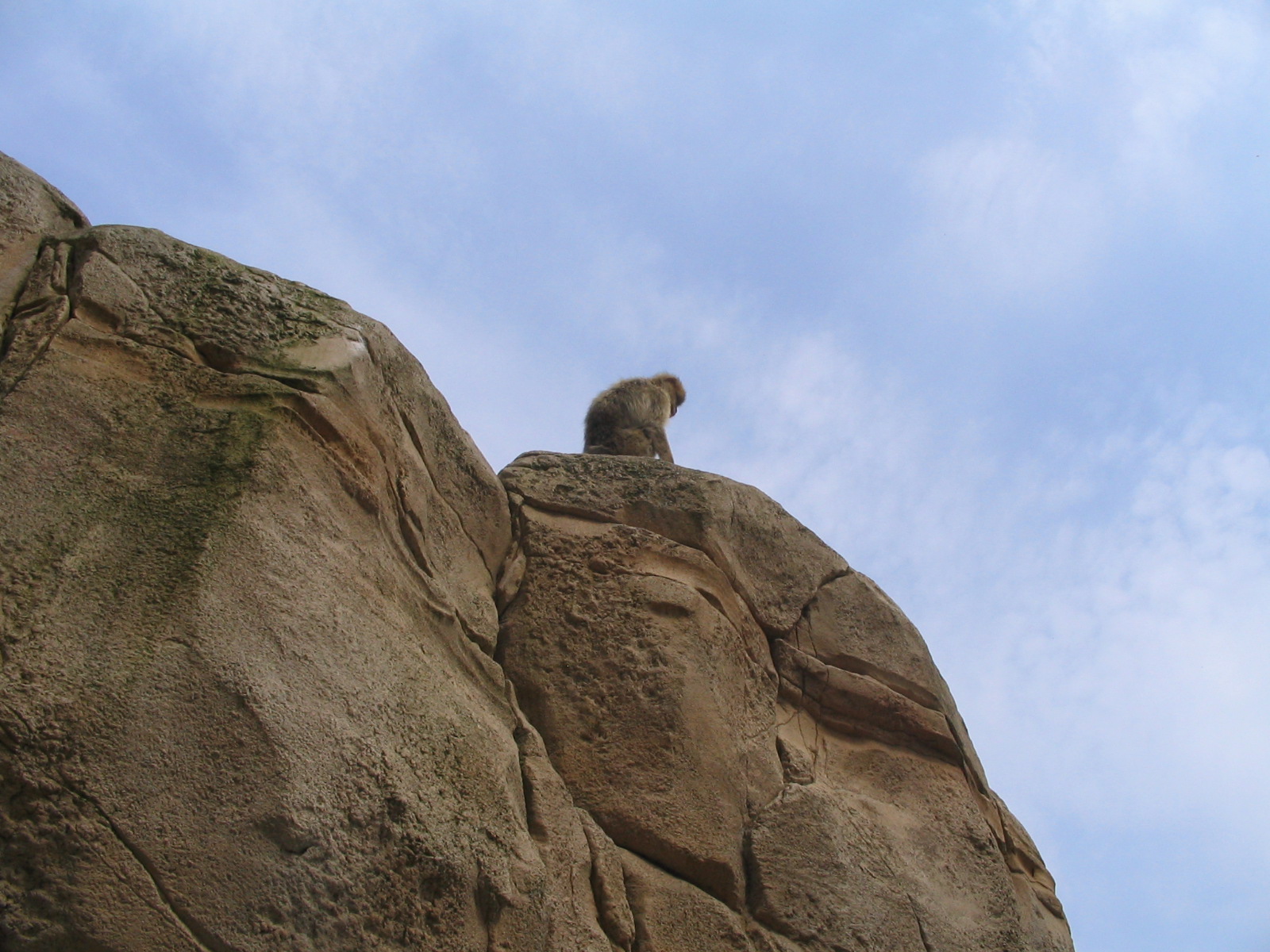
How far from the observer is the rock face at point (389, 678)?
3.78m

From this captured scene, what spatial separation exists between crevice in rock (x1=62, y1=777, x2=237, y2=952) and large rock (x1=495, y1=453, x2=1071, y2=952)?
7.20 ft

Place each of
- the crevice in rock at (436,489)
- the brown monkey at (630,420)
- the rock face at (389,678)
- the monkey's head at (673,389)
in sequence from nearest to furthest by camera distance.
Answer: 1. the rock face at (389,678)
2. the crevice in rock at (436,489)
3. the brown monkey at (630,420)
4. the monkey's head at (673,389)

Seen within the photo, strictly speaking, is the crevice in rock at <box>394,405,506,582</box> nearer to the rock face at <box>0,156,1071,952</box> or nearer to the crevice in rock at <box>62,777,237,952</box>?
the rock face at <box>0,156,1071,952</box>

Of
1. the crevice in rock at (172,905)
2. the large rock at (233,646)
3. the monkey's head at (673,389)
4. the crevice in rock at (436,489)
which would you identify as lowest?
the crevice in rock at (172,905)

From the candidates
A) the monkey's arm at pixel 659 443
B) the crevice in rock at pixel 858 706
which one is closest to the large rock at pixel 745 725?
the crevice in rock at pixel 858 706

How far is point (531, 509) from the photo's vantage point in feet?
22.7

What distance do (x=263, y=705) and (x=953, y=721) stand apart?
4.98 m

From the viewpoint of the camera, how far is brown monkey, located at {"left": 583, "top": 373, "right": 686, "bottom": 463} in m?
11.4

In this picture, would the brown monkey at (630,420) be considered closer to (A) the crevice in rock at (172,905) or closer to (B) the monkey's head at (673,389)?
(B) the monkey's head at (673,389)

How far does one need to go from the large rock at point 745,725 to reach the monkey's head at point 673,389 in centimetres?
624

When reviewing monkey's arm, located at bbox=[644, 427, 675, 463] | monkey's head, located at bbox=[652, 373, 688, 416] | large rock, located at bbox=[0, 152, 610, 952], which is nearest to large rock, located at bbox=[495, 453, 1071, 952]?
large rock, located at bbox=[0, 152, 610, 952]

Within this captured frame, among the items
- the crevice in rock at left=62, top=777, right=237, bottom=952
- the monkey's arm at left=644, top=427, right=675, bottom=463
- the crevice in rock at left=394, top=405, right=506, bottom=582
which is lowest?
the crevice in rock at left=62, top=777, right=237, bottom=952

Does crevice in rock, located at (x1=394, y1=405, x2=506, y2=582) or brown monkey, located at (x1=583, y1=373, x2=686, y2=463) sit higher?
brown monkey, located at (x1=583, y1=373, x2=686, y2=463)

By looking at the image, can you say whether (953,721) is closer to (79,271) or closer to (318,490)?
(318,490)
